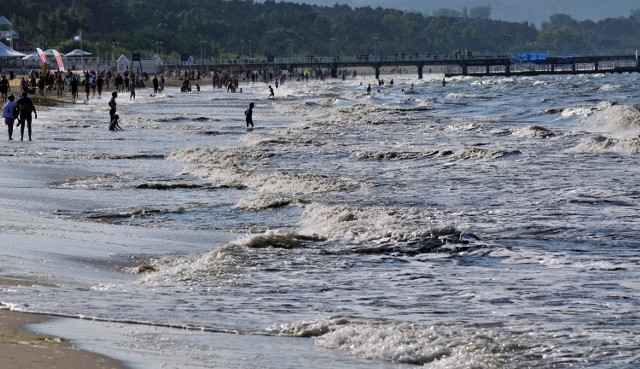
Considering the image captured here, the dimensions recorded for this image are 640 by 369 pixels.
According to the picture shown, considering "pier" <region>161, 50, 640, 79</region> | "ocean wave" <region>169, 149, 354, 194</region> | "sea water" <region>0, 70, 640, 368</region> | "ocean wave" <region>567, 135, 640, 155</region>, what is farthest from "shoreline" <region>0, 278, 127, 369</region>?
"pier" <region>161, 50, 640, 79</region>

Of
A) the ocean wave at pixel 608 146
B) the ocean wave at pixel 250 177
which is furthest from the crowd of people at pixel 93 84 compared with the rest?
the ocean wave at pixel 608 146

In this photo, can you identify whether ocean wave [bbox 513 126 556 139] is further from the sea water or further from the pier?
the pier

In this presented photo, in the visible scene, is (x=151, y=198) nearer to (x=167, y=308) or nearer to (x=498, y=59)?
(x=167, y=308)

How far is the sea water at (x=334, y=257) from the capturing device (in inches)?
301

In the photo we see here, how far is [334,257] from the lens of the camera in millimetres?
11180

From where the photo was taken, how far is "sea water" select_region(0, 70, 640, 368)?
765 cm

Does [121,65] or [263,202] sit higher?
[121,65]

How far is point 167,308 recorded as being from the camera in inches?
343

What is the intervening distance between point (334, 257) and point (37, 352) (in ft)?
15.2

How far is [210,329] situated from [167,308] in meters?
0.71

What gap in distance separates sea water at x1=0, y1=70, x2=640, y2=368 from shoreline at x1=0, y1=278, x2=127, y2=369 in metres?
0.19

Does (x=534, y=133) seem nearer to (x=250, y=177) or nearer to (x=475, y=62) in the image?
(x=250, y=177)

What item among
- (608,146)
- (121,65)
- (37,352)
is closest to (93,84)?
(608,146)

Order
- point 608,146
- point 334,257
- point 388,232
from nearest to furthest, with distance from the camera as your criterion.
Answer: point 334,257
point 388,232
point 608,146
